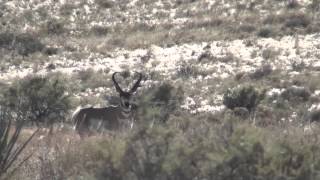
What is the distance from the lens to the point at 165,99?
2661 cm

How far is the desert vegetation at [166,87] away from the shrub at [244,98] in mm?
67

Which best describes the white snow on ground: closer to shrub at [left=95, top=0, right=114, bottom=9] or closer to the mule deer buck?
shrub at [left=95, top=0, right=114, bottom=9]

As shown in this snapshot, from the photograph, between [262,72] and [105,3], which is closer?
[262,72]

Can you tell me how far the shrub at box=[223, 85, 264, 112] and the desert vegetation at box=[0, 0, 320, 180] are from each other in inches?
2.6

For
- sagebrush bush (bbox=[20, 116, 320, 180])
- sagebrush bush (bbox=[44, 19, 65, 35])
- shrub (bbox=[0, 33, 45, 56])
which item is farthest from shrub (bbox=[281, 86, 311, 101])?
sagebrush bush (bbox=[44, 19, 65, 35])

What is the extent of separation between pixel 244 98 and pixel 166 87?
3133 mm

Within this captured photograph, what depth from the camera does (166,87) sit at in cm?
2695

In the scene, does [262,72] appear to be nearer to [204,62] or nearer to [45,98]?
[204,62]

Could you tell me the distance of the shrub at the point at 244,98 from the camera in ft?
80.9

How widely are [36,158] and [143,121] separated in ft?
8.27

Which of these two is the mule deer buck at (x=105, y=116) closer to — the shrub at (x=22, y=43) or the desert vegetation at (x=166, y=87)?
the desert vegetation at (x=166, y=87)

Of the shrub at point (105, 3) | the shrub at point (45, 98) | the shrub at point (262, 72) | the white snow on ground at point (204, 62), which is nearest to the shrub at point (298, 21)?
the white snow on ground at point (204, 62)

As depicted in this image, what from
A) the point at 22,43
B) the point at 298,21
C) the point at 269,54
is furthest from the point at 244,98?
the point at 22,43

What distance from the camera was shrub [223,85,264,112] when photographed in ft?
80.9
